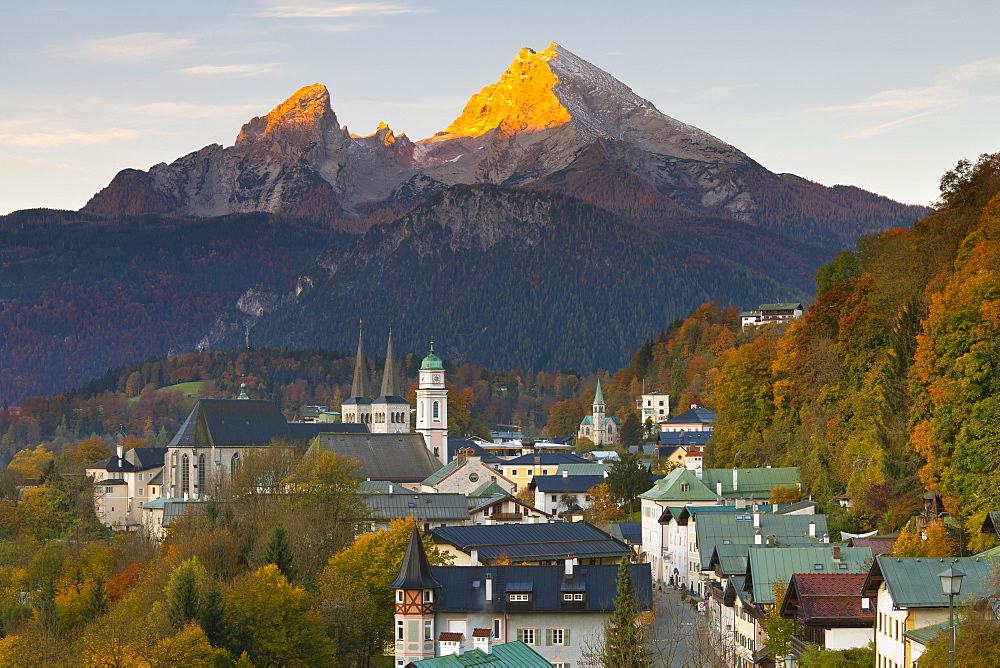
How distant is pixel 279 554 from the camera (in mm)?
75125

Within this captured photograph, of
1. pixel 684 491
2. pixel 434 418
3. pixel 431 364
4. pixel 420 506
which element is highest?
pixel 431 364

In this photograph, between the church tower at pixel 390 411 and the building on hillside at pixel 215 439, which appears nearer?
the building on hillside at pixel 215 439

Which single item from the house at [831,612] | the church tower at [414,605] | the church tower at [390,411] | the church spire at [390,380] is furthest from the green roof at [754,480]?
the church spire at [390,380]

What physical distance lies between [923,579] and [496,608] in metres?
27.2

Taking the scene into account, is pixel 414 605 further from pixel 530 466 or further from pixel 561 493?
pixel 530 466

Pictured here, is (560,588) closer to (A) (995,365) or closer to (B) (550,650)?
(B) (550,650)

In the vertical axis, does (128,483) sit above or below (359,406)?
below

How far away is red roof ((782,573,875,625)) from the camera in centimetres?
5294

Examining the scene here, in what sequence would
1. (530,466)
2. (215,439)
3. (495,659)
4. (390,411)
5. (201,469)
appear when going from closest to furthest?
(495,659) → (530,466) → (201,469) → (215,439) → (390,411)

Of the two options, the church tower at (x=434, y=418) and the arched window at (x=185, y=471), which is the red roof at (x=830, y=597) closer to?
the church tower at (x=434, y=418)

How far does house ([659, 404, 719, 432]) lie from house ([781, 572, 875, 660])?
10217cm

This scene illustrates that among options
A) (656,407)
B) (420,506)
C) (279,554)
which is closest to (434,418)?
(656,407)

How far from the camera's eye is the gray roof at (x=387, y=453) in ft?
473

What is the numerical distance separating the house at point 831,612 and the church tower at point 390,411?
12692cm
